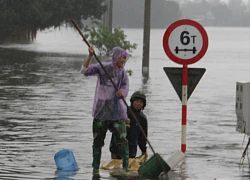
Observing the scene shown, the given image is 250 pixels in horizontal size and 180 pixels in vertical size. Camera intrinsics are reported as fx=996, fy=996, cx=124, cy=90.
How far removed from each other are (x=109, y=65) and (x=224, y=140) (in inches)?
183

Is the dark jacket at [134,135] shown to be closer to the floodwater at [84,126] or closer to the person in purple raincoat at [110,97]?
the floodwater at [84,126]

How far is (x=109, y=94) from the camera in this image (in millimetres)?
11711

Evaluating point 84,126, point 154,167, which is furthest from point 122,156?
point 84,126

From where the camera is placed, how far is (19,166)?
12477 mm

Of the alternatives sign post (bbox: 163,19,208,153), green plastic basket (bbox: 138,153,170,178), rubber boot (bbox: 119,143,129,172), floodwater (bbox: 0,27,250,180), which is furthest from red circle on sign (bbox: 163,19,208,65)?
green plastic basket (bbox: 138,153,170,178)

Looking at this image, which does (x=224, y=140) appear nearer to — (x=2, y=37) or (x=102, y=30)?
(x=102, y=30)

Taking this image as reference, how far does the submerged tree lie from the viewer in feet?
213

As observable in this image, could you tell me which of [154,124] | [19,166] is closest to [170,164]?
[19,166]

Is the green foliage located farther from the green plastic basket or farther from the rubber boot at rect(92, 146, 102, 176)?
the green plastic basket

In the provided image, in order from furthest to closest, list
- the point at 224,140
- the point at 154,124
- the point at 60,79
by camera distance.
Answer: the point at 60,79 < the point at 154,124 < the point at 224,140

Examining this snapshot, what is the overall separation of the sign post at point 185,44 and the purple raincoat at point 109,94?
155 centimetres

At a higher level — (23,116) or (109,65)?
(109,65)

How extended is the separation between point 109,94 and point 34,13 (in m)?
54.5

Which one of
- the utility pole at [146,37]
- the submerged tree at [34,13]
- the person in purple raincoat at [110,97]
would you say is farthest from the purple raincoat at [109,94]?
the submerged tree at [34,13]
